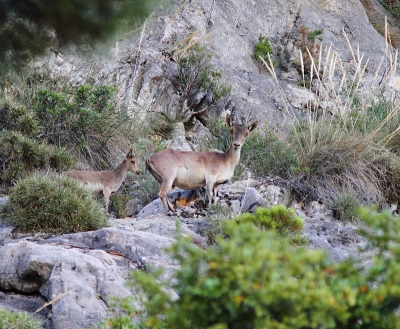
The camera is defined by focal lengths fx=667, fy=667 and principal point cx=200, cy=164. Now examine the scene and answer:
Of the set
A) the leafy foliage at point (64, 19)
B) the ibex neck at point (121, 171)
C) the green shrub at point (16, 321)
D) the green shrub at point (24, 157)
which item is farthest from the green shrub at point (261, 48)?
the green shrub at point (16, 321)

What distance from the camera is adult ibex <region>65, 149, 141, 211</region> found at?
1091 centimetres

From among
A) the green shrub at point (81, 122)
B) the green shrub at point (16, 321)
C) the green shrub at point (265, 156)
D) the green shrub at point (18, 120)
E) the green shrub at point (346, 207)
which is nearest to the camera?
the green shrub at point (16, 321)

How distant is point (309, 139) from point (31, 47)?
24.0 feet

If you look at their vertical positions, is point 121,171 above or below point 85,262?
below

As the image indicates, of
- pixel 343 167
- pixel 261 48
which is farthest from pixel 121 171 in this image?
pixel 261 48

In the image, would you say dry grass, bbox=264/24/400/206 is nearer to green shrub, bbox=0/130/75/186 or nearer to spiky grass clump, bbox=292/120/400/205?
spiky grass clump, bbox=292/120/400/205

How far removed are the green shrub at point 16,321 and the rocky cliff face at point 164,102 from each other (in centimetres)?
30

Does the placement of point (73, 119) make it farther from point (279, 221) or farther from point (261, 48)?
point (261, 48)

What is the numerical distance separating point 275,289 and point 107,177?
8724 millimetres

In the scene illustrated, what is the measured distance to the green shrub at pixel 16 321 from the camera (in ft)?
17.7

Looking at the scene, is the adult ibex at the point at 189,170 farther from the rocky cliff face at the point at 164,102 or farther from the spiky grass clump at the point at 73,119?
the spiky grass clump at the point at 73,119

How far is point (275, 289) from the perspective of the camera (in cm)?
299

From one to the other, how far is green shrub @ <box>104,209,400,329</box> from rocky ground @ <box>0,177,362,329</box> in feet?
4.49

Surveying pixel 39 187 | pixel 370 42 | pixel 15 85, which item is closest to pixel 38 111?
pixel 15 85
